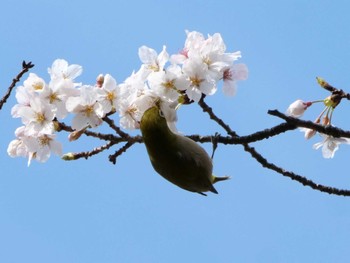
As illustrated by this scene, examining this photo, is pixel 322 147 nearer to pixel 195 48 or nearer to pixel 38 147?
pixel 195 48

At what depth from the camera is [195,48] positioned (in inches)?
172

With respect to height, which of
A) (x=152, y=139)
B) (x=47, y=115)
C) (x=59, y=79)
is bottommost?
(x=152, y=139)

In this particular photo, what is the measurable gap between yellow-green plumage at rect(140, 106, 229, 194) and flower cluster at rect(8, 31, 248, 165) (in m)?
0.14

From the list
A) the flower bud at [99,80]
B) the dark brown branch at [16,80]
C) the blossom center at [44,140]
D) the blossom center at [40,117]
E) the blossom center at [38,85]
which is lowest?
the blossom center at [44,140]

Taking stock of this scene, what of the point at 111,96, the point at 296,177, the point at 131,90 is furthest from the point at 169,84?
the point at 296,177

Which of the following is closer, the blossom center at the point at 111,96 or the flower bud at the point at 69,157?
the blossom center at the point at 111,96

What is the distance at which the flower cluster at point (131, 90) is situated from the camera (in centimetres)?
421

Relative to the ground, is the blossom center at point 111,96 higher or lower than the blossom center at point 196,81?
higher

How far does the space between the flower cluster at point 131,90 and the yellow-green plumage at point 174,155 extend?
5.6 inches

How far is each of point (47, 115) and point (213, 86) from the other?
134 centimetres

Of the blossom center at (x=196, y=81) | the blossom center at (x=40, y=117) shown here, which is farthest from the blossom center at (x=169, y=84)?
the blossom center at (x=40, y=117)

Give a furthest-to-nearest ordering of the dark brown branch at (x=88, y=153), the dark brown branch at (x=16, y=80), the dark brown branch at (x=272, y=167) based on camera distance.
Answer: the dark brown branch at (x=16, y=80) → the dark brown branch at (x=88, y=153) → the dark brown branch at (x=272, y=167)

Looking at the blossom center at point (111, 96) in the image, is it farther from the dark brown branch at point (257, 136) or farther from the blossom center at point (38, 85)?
the dark brown branch at point (257, 136)

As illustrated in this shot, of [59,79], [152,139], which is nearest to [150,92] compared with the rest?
[152,139]
